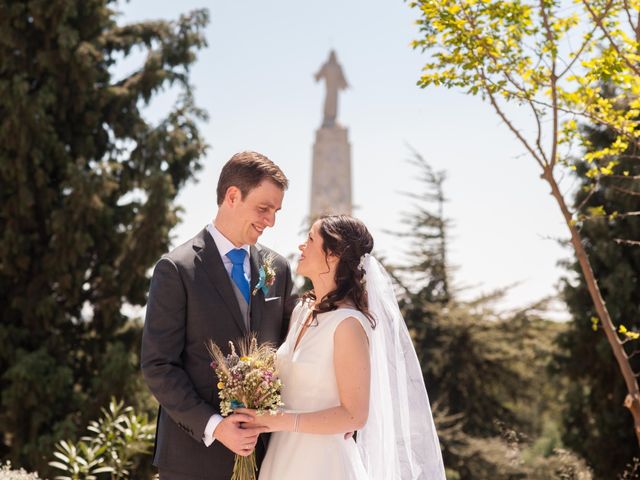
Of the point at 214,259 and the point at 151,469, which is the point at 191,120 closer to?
the point at 151,469

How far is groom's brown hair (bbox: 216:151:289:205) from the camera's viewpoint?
11.2 feet

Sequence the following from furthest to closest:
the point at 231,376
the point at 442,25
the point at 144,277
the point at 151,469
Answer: the point at 144,277 → the point at 151,469 → the point at 442,25 → the point at 231,376

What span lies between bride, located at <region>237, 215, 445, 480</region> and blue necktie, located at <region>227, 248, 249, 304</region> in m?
0.29

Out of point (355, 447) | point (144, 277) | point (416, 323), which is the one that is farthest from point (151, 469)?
point (355, 447)

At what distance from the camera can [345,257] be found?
3.47 metres

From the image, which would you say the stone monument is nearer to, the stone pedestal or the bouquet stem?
the stone pedestal

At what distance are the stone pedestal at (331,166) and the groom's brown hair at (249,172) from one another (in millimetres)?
22730

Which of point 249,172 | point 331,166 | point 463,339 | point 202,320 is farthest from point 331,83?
point 202,320

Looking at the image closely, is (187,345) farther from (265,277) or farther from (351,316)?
(351,316)

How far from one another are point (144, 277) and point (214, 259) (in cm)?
856

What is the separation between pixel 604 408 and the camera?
12734 mm

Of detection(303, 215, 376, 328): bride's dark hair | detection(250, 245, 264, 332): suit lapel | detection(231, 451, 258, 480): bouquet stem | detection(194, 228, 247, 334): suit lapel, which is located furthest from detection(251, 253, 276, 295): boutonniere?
detection(231, 451, 258, 480): bouquet stem

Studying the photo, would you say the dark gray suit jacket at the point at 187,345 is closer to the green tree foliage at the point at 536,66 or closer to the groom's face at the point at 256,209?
the groom's face at the point at 256,209

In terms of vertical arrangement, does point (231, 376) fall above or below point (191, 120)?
below
